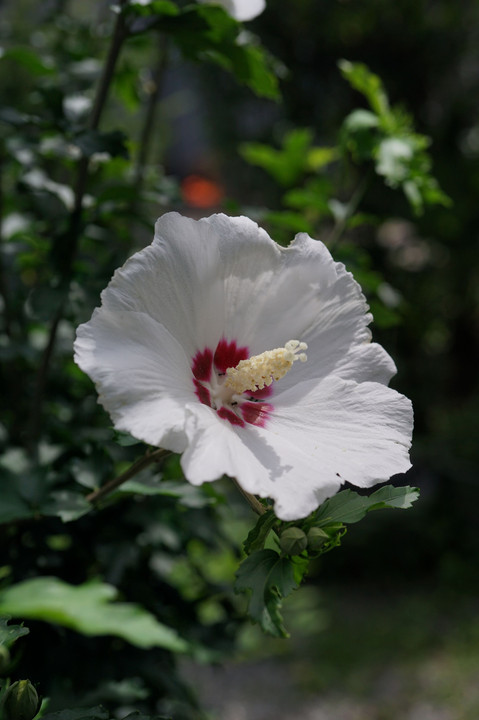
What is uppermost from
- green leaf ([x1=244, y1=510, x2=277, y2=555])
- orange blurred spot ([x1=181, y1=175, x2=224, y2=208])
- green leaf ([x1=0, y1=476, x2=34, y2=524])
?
green leaf ([x1=244, y1=510, x2=277, y2=555])

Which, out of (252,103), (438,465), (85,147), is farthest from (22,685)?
(252,103)

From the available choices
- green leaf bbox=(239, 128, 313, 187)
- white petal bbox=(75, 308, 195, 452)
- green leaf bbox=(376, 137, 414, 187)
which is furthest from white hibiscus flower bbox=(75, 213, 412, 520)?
green leaf bbox=(239, 128, 313, 187)

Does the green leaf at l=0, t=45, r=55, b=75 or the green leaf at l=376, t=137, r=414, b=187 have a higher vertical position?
the green leaf at l=376, t=137, r=414, b=187

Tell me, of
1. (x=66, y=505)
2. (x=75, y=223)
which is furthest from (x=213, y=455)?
(x=75, y=223)

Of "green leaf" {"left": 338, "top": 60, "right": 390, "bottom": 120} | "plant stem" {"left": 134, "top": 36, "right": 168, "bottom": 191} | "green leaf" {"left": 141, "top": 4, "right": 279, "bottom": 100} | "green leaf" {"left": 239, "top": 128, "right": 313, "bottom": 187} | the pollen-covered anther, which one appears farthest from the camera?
"green leaf" {"left": 239, "top": 128, "right": 313, "bottom": 187}

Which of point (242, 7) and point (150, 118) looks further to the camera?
point (150, 118)

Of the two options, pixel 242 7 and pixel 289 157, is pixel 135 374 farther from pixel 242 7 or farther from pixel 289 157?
pixel 289 157

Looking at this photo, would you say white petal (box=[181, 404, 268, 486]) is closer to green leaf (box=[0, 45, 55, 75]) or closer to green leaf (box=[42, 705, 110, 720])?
green leaf (box=[42, 705, 110, 720])
